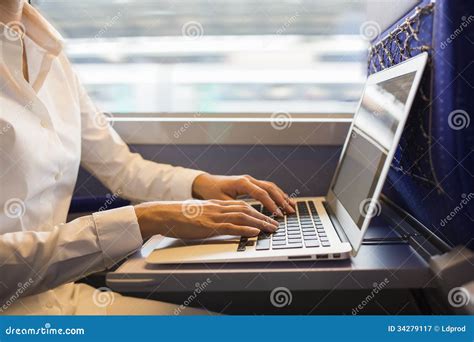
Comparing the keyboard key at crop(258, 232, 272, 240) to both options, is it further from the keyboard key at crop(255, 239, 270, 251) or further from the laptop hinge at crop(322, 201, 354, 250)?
the laptop hinge at crop(322, 201, 354, 250)

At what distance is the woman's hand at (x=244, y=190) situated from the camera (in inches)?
38.1

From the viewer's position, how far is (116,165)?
1.23 meters

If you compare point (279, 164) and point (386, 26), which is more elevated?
point (386, 26)

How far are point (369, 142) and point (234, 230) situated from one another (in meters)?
0.30

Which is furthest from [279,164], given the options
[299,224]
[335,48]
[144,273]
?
[144,273]

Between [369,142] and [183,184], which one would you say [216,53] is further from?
[369,142]

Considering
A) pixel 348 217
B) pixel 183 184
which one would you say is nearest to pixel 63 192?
pixel 183 184

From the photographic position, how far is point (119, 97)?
4.77 ft

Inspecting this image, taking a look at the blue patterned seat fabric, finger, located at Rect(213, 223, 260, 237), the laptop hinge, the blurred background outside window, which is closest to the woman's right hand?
finger, located at Rect(213, 223, 260, 237)

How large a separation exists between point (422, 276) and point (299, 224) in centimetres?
27

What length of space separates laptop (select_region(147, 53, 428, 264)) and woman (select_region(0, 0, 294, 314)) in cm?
3

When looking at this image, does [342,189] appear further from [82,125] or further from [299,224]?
[82,125]

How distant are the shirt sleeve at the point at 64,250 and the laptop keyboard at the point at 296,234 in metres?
0.21

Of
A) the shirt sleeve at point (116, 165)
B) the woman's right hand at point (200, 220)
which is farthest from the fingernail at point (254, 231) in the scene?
the shirt sleeve at point (116, 165)
